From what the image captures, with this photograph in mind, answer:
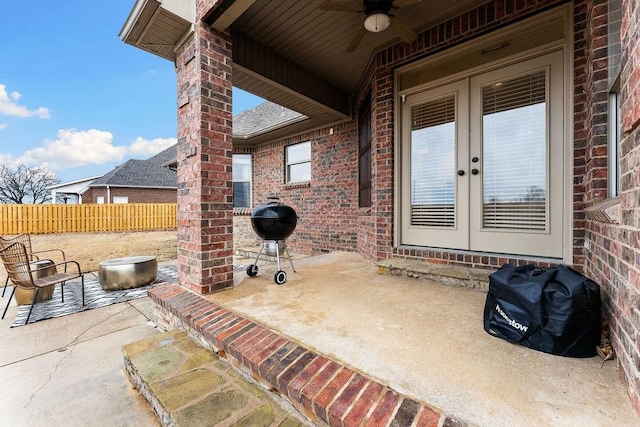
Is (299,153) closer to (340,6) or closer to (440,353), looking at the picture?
(340,6)

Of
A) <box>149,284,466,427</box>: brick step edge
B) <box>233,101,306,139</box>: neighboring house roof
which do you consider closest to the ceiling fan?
<box>149,284,466,427</box>: brick step edge

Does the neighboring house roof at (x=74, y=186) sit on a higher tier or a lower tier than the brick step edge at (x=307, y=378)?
higher

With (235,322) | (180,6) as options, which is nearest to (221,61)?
(180,6)

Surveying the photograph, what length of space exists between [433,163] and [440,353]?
2.36 meters

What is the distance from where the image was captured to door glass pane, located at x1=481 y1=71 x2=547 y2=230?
2582mm

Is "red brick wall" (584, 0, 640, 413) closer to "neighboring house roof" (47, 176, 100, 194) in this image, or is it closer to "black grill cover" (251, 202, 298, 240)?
"black grill cover" (251, 202, 298, 240)

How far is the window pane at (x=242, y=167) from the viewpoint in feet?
26.9

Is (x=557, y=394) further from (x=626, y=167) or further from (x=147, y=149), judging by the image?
(x=147, y=149)

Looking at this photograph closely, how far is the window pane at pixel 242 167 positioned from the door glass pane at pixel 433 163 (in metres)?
5.84

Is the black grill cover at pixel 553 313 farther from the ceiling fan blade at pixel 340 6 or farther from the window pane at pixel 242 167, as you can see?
the window pane at pixel 242 167

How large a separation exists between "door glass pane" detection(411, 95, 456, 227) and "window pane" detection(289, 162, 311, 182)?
3.59 meters

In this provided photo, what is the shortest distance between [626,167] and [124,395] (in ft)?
10.9

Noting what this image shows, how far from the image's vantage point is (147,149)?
187 feet

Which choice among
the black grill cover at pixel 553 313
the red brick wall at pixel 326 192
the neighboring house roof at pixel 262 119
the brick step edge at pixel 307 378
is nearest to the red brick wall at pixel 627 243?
the black grill cover at pixel 553 313
